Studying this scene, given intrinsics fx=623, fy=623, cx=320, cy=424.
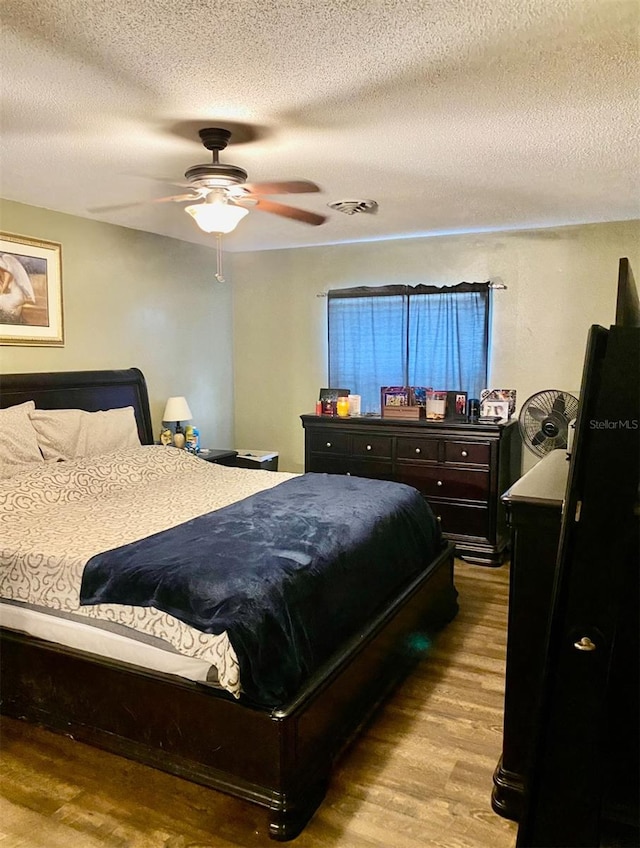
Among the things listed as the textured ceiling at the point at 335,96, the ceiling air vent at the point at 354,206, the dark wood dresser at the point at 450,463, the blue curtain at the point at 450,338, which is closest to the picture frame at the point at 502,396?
the blue curtain at the point at 450,338

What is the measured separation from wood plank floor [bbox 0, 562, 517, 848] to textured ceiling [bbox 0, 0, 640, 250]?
2420 millimetres

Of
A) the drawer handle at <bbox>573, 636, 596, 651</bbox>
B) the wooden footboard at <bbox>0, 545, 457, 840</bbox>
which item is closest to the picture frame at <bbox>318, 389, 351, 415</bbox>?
the wooden footboard at <bbox>0, 545, 457, 840</bbox>

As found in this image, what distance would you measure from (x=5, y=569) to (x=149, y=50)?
1948 millimetres

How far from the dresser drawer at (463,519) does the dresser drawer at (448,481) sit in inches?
2.9

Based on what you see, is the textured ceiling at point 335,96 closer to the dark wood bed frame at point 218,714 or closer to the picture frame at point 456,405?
the picture frame at point 456,405

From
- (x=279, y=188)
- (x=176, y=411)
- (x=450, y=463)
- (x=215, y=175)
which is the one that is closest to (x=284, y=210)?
(x=279, y=188)

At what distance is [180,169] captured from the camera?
315 centimetres

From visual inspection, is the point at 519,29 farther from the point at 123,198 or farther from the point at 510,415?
the point at 510,415

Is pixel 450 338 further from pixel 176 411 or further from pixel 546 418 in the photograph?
pixel 176 411

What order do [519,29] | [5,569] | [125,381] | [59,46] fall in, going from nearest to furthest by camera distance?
[519,29], [59,46], [5,569], [125,381]

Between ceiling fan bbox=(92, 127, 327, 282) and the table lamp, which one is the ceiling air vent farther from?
the table lamp

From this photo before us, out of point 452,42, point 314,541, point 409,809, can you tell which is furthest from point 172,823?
point 452,42

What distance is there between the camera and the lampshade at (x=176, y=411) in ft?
15.7

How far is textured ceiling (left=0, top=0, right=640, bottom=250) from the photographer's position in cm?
174
